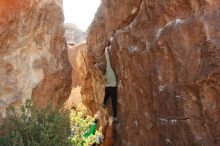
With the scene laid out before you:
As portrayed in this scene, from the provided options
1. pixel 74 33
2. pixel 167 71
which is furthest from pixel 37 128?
pixel 74 33

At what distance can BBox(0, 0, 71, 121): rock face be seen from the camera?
23.4 feet

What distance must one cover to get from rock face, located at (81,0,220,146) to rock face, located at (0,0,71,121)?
1.84m

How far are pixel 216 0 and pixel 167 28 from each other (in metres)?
1.29

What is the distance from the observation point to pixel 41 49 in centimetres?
806

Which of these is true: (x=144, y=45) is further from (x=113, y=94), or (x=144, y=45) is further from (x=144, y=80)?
(x=113, y=94)

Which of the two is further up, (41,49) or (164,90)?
(41,49)

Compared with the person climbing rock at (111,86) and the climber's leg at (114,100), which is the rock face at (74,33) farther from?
the climber's leg at (114,100)

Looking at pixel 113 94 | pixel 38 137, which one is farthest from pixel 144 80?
pixel 38 137

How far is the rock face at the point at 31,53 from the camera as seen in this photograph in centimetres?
714

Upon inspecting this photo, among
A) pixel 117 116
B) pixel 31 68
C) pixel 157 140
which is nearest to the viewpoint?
pixel 31 68

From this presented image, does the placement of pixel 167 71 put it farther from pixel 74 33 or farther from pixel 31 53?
pixel 74 33

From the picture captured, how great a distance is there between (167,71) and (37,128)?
300 centimetres

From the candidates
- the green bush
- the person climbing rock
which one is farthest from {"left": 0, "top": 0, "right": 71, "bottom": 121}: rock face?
the person climbing rock

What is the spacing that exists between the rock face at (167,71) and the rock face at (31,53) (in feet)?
6.04
